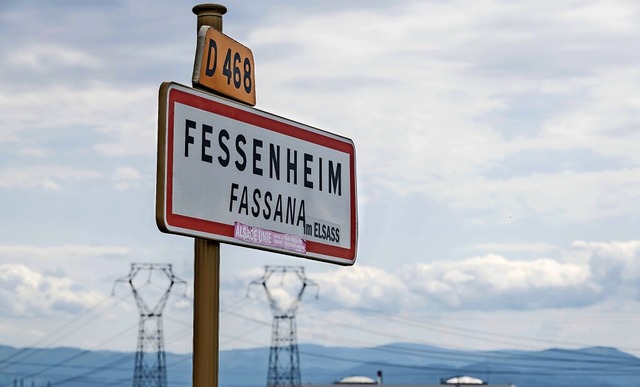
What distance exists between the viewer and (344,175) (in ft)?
25.8

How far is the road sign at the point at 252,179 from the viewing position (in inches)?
252

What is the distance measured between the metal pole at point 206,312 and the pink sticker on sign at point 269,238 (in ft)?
0.57

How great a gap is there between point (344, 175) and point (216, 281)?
4.28 feet

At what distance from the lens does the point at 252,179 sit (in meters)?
6.89

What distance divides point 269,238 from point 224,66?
3.33ft

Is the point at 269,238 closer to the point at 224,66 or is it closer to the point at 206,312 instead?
the point at 206,312

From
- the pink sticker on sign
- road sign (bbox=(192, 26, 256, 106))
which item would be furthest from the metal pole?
road sign (bbox=(192, 26, 256, 106))

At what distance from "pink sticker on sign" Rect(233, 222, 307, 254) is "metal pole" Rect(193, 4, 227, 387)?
18cm

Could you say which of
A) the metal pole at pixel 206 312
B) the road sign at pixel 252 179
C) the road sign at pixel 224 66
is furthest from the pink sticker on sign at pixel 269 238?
the road sign at pixel 224 66

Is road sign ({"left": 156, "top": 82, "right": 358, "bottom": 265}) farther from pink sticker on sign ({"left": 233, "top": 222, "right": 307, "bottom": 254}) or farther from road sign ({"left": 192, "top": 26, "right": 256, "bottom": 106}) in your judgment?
road sign ({"left": 192, "top": 26, "right": 256, "bottom": 106})

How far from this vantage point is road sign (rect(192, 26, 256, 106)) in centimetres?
689

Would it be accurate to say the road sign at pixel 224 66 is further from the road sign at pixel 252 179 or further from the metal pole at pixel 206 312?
the metal pole at pixel 206 312

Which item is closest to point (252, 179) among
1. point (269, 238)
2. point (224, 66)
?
point (269, 238)

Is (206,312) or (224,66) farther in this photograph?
(224,66)
